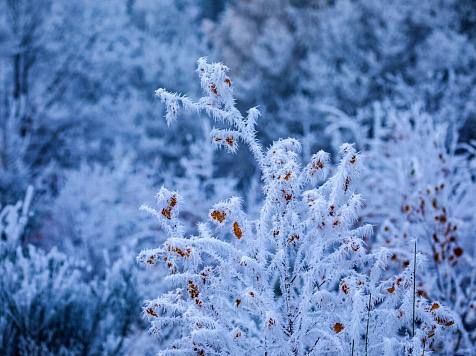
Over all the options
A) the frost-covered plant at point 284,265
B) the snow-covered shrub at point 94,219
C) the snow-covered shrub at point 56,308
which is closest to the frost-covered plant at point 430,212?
the frost-covered plant at point 284,265

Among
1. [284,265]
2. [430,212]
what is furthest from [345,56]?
[284,265]

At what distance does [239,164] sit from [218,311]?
9.44 metres

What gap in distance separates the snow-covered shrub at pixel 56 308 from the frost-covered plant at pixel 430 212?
1873mm

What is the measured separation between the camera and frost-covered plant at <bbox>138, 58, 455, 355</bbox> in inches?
78.0

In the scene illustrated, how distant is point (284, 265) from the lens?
7.23ft

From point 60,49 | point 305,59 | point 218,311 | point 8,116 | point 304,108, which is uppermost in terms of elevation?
point 305,59

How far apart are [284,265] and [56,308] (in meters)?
2.01

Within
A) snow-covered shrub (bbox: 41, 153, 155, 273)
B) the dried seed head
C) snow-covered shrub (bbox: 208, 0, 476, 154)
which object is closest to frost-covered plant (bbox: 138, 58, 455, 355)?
the dried seed head

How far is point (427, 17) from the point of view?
979 cm

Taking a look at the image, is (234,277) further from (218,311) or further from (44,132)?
(44,132)

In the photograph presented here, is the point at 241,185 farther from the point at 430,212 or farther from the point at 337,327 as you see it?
the point at 337,327

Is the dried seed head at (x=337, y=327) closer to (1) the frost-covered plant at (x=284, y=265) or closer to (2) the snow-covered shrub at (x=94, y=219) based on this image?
(1) the frost-covered plant at (x=284, y=265)

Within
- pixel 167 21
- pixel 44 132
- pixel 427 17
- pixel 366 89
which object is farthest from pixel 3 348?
pixel 167 21

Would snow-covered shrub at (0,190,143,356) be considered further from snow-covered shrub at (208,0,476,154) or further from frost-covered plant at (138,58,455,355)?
snow-covered shrub at (208,0,476,154)
